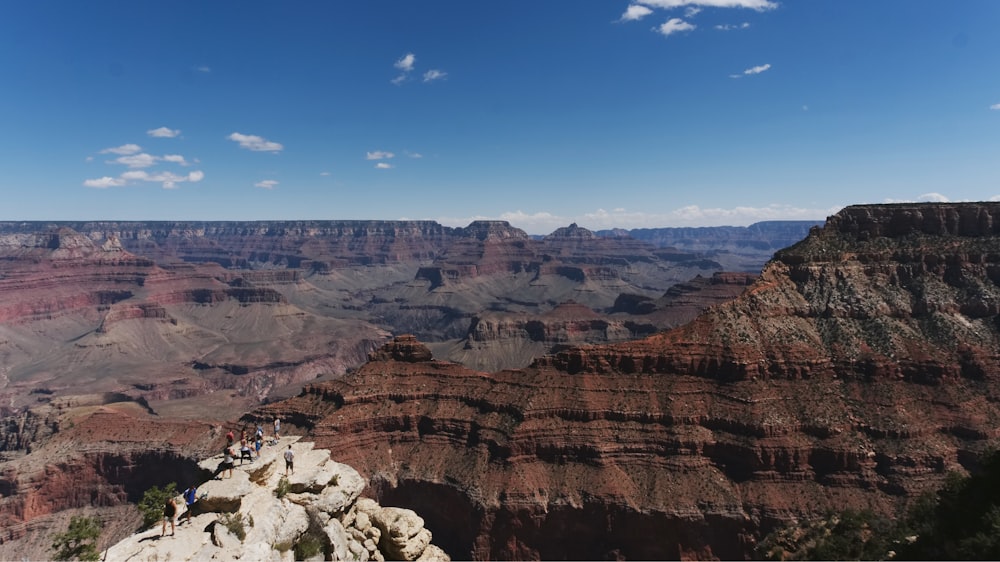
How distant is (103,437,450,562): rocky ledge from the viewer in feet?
78.8

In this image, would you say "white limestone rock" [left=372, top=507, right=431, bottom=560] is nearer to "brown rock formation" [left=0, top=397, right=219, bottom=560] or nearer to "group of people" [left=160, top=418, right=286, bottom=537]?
"group of people" [left=160, top=418, right=286, bottom=537]

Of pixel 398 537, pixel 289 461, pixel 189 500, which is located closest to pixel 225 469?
pixel 289 461

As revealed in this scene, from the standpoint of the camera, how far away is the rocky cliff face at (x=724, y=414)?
62.5 m

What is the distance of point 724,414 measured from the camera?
224ft

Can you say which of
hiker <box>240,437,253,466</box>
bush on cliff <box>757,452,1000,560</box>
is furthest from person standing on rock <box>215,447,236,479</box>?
bush on cliff <box>757,452,1000,560</box>

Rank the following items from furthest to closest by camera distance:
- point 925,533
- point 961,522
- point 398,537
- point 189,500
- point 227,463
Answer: point 398,537
point 925,533
point 961,522
point 227,463
point 189,500

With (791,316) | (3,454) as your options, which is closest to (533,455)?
(791,316)

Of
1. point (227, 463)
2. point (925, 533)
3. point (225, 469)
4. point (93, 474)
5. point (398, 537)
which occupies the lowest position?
point (93, 474)

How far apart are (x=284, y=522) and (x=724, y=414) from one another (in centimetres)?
5889

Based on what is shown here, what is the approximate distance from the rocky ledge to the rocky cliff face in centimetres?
2944

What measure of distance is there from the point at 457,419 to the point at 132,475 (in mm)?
55335

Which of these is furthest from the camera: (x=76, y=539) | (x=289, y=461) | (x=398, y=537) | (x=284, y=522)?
(x=398, y=537)

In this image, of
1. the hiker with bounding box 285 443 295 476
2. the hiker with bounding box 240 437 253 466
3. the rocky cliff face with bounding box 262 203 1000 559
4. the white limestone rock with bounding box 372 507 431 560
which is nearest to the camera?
the hiker with bounding box 240 437 253 466

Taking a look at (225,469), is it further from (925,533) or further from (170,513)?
(925,533)
